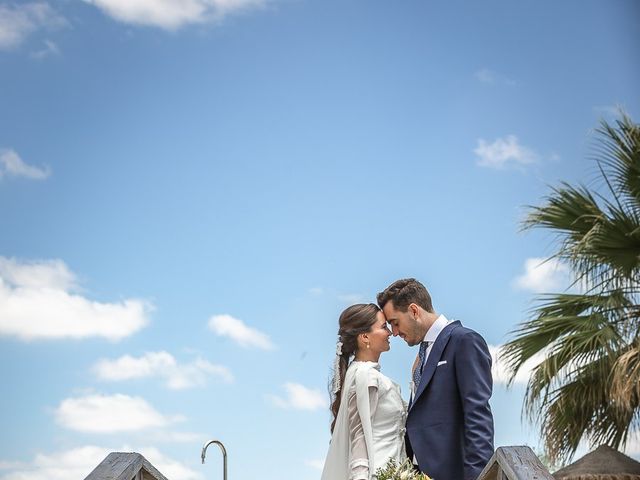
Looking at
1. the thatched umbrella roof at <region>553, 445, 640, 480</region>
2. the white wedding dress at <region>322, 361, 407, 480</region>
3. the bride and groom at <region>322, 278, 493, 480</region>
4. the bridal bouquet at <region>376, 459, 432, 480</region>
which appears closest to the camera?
the bridal bouquet at <region>376, 459, 432, 480</region>

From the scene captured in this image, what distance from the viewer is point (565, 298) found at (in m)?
10.0

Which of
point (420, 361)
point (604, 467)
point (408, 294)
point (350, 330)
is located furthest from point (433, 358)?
point (604, 467)

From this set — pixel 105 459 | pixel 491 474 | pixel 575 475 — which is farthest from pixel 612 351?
pixel 105 459

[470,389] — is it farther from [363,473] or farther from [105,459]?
[105,459]

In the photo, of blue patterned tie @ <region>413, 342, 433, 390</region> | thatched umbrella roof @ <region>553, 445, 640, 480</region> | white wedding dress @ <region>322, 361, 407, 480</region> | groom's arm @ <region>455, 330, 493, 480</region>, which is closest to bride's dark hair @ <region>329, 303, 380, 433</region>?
white wedding dress @ <region>322, 361, 407, 480</region>

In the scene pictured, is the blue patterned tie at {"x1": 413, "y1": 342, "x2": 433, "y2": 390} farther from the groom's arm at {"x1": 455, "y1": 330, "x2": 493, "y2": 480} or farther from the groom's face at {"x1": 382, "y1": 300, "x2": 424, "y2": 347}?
the groom's arm at {"x1": 455, "y1": 330, "x2": 493, "y2": 480}

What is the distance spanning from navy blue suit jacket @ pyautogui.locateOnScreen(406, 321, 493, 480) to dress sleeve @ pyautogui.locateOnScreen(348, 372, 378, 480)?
0.19 metres

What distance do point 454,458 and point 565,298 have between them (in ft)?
19.8

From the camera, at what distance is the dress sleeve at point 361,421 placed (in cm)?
438

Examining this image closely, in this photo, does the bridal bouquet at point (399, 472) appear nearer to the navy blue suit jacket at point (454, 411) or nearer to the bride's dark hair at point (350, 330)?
the navy blue suit jacket at point (454, 411)

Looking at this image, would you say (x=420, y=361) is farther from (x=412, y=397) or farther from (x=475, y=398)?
(x=475, y=398)

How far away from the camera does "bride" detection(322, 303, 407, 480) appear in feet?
14.5

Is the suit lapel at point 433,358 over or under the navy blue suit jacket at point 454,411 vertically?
over

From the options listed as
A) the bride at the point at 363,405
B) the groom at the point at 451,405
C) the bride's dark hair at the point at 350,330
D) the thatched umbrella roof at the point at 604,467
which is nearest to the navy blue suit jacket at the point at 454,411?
the groom at the point at 451,405
